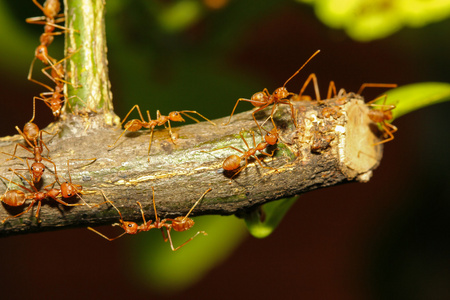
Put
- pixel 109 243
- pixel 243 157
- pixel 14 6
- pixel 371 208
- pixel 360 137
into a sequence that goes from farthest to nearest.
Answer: pixel 371 208 → pixel 109 243 → pixel 14 6 → pixel 360 137 → pixel 243 157

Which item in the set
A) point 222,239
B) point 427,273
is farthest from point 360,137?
point 427,273

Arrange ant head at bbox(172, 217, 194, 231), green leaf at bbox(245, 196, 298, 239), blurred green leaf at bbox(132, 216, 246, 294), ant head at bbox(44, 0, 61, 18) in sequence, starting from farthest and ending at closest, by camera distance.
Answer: blurred green leaf at bbox(132, 216, 246, 294) → ant head at bbox(44, 0, 61, 18) → green leaf at bbox(245, 196, 298, 239) → ant head at bbox(172, 217, 194, 231)

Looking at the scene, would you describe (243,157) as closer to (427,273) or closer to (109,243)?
(109,243)

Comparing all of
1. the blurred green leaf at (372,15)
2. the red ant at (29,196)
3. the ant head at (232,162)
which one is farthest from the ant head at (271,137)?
the blurred green leaf at (372,15)

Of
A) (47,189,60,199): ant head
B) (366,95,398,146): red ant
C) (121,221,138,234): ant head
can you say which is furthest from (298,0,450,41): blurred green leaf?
(47,189,60,199): ant head

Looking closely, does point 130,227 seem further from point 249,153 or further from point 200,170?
point 249,153

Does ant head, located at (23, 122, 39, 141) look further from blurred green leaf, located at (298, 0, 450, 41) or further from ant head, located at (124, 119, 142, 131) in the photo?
blurred green leaf, located at (298, 0, 450, 41)
